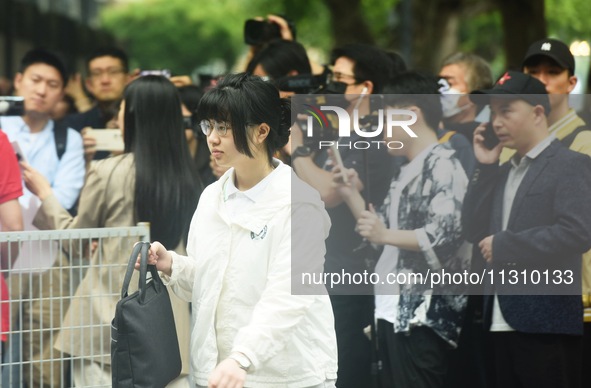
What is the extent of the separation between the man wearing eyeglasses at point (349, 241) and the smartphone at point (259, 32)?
1.93 metres

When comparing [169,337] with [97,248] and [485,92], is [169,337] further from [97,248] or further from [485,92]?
[485,92]

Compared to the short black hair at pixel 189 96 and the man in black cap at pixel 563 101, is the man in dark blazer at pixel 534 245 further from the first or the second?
the short black hair at pixel 189 96

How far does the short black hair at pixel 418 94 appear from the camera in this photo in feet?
17.3

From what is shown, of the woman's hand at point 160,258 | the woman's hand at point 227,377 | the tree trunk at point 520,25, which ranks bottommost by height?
the woman's hand at point 227,377

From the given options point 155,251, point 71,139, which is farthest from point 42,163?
point 155,251

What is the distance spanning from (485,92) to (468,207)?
0.63 metres

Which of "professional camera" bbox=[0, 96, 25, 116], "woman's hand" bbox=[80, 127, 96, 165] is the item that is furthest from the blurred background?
"professional camera" bbox=[0, 96, 25, 116]

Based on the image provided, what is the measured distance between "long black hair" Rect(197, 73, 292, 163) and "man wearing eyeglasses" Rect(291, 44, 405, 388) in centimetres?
133

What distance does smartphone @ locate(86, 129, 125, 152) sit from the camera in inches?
246

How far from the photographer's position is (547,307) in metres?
4.88

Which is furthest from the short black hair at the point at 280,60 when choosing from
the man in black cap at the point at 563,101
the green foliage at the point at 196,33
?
the green foliage at the point at 196,33

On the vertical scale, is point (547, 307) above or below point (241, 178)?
below

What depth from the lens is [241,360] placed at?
349 centimetres

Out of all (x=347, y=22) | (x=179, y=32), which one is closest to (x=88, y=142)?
(x=347, y=22)
